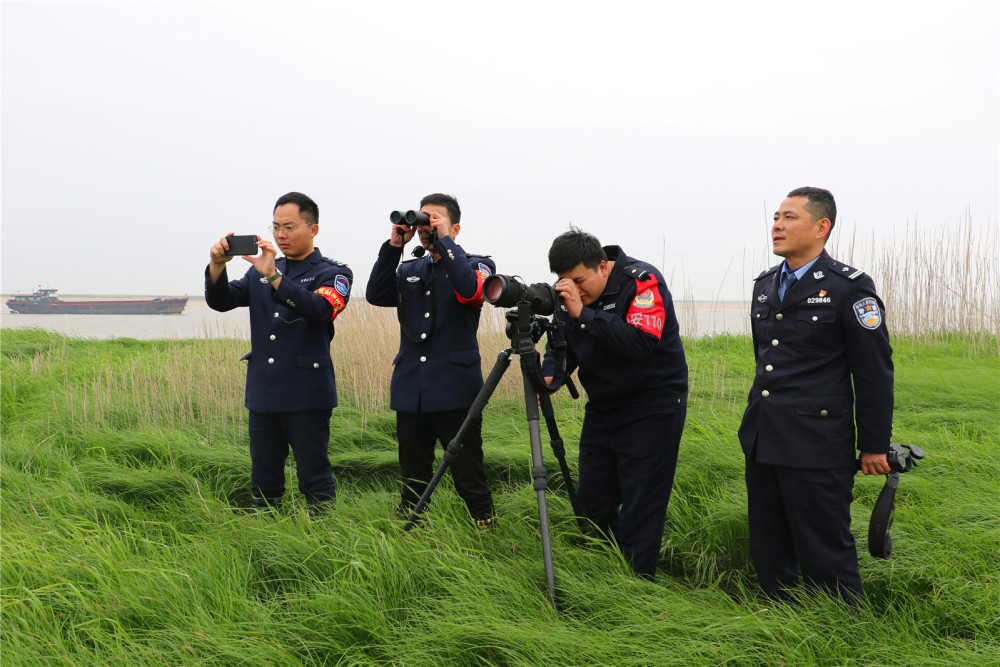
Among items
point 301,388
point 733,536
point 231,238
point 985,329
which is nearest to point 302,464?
point 301,388

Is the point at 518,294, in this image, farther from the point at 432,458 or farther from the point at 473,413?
the point at 432,458

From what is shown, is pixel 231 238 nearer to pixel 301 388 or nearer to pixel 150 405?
pixel 301 388

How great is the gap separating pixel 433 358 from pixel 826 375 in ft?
5.03

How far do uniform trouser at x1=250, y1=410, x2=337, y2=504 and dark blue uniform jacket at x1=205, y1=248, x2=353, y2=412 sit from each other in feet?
0.22

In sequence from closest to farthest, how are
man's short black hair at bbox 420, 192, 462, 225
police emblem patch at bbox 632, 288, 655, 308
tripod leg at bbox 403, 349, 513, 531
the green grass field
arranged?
the green grass field < tripod leg at bbox 403, 349, 513, 531 < police emblem patch at bbox 632, 288, 655, 308 < man's short black hair at bbox 420, 192, 462, 225

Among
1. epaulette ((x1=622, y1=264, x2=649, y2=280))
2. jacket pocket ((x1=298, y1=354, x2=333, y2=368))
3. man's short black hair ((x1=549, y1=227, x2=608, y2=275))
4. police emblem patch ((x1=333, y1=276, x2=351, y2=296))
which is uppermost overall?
man's short black hair ((x1=549, y1=227, x2=608, y2=275))

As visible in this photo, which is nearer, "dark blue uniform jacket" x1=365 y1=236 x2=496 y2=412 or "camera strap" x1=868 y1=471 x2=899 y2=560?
"camera strap" x1=868 y1=471 x2=899 y2=560

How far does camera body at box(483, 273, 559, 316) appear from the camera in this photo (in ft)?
6.84

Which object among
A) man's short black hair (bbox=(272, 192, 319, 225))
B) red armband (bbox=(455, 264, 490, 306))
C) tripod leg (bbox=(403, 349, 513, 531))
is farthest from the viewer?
man's short black hair (bbox=(272, 192, 319, 225))

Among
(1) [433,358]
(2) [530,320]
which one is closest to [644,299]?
(2) [530,320]

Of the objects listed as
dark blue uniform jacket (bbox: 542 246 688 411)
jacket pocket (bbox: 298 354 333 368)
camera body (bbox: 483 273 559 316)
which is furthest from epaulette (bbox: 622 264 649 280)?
jacket pocket (bbox: 298 354 333 368)

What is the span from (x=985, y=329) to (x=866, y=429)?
790 cm

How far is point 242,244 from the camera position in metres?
2.69

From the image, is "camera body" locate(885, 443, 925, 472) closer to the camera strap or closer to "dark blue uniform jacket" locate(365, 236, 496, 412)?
the camera strap
